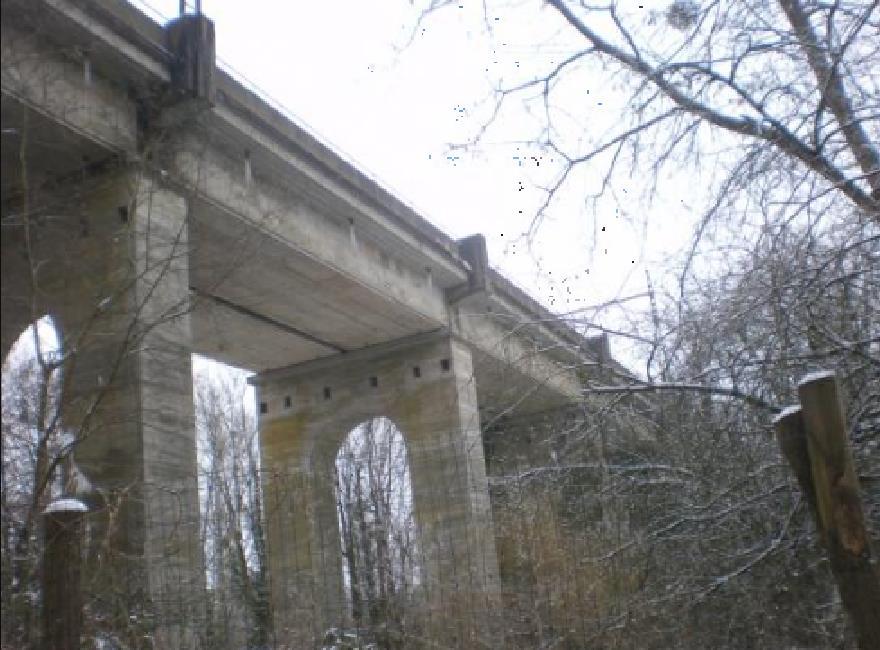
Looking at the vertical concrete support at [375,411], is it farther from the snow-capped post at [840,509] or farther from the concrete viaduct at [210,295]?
the snow-capped post at [840,509]

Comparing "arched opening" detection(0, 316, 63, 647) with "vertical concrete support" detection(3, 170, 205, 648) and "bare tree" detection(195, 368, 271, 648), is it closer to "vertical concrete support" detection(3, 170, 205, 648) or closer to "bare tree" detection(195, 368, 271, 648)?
→ "vertical concrete support" detection(3, 170, 205, 648)

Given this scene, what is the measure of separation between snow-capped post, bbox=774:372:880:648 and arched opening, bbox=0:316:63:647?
Answer: 262 centimetres

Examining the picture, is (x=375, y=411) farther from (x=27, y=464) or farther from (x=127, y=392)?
(x=27, y=464)

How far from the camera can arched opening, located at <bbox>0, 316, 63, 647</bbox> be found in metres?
2.74

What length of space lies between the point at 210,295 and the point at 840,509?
290 inches

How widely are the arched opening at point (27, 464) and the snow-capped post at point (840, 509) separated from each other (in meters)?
2.62

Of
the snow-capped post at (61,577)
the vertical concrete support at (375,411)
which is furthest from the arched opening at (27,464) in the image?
the vertical concrete support at (375,411)

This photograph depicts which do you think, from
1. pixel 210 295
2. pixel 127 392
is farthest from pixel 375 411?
pixel 127 392

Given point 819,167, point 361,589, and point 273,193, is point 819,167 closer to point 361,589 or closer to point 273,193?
point 361,589

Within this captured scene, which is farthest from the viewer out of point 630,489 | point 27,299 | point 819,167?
point 630,489

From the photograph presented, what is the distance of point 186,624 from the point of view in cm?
675

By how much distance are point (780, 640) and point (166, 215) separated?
253 inches

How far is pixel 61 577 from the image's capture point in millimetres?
3277

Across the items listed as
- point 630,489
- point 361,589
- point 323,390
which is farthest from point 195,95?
point 323,390
